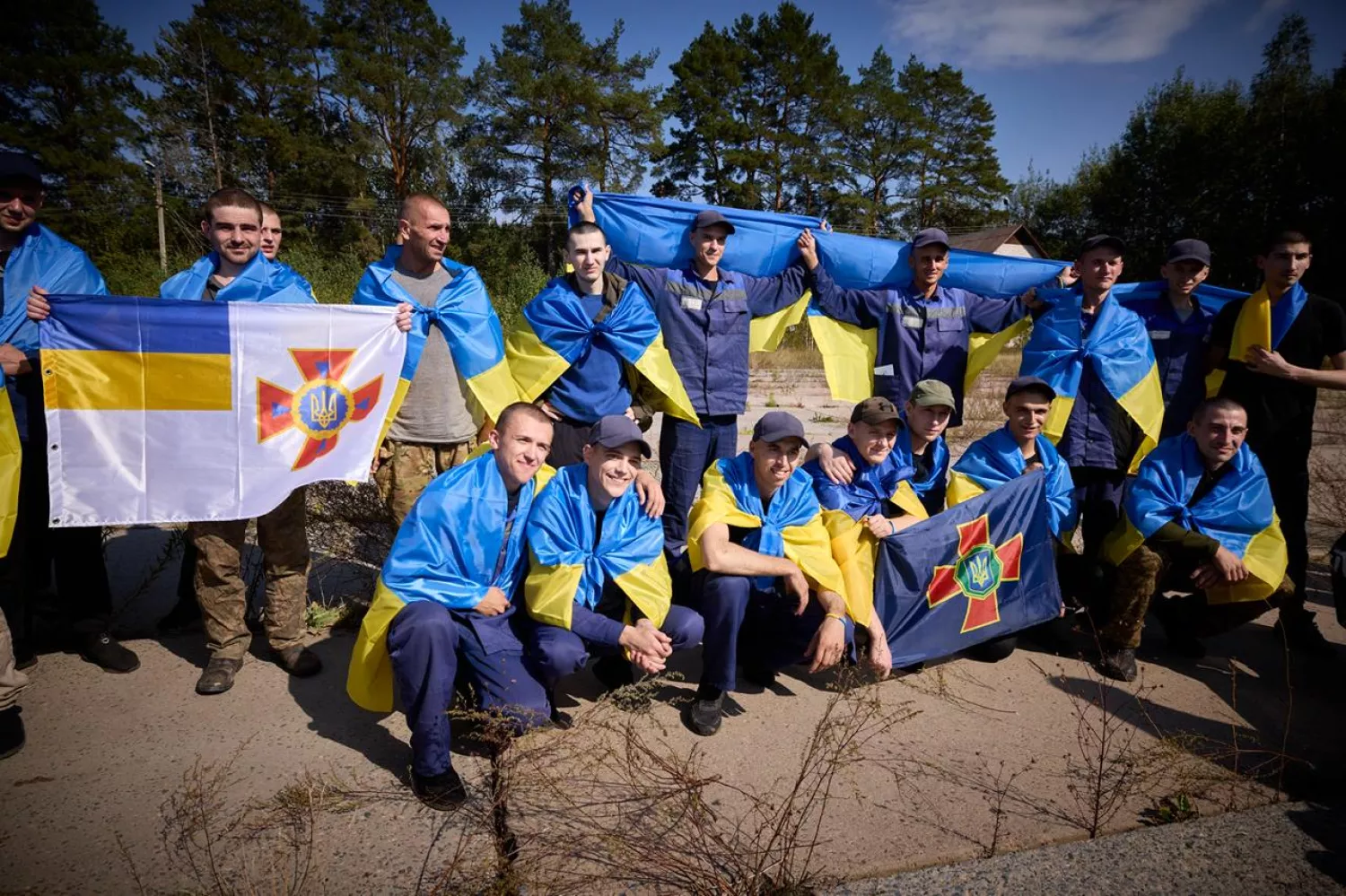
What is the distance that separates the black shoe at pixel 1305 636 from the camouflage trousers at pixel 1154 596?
35cm

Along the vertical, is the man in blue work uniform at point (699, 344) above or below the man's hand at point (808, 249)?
below

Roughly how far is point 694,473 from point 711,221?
5.34 feet

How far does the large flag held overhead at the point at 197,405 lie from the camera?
10.8 feet

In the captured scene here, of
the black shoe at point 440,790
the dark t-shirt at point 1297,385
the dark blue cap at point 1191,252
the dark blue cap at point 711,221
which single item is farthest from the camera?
the dark blue cap at point 711,221

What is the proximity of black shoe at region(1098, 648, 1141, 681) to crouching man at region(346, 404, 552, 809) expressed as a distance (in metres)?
2.99

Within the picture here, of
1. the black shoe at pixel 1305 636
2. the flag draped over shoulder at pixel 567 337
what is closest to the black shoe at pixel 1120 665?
the black shoe at pixel 1305 636

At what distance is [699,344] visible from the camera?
4477mm

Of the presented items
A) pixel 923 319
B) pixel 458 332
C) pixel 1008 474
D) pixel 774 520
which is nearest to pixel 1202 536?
pixel 1008 474

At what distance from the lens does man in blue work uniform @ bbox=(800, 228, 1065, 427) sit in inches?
179

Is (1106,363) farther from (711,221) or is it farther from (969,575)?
(711,221)

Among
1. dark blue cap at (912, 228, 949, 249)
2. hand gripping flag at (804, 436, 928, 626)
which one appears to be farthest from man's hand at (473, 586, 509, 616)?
dark blue cap at (912, 228, 949, 249)

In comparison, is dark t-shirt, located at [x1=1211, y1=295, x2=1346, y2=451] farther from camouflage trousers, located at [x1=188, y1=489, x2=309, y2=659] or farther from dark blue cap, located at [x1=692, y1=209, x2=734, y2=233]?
camouflage trousers, located at [x1=188, y1=489, x2=309, y2=659]

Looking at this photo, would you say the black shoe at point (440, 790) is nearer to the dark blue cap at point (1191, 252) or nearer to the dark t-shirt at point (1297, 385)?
the dark t-shirt at point (1297, 385)

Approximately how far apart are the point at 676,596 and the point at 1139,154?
43826 millimetres
